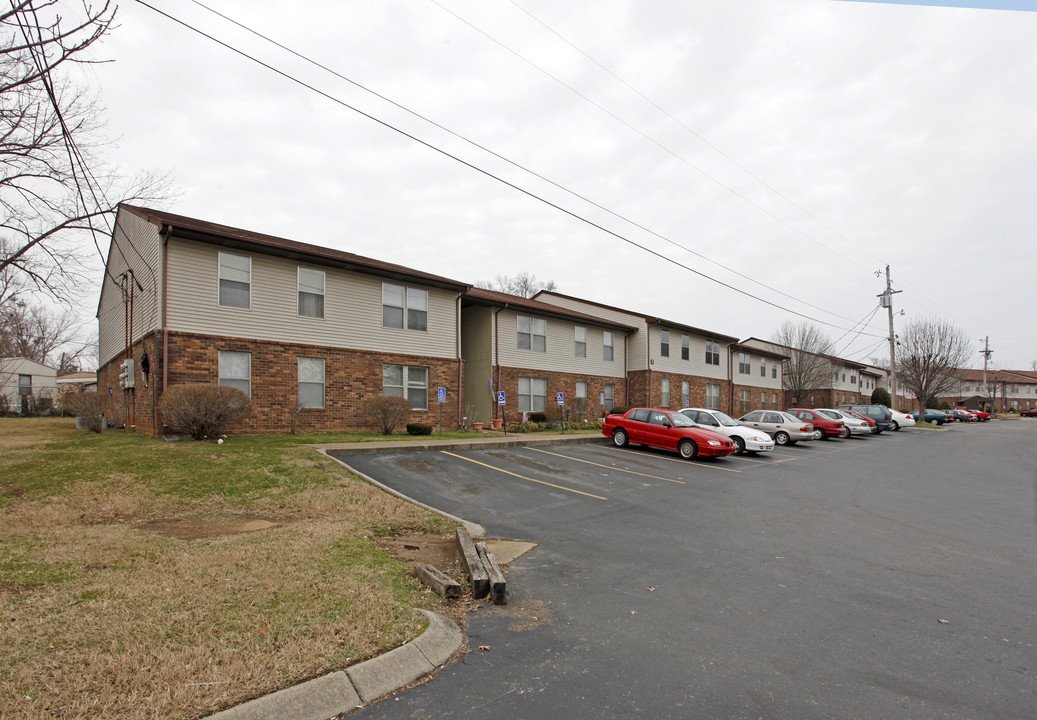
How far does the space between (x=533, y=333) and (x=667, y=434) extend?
30.8 feet

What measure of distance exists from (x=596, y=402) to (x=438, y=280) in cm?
1164

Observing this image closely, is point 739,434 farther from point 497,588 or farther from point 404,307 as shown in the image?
point 497,588

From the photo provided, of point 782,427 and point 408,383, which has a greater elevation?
point 408,383

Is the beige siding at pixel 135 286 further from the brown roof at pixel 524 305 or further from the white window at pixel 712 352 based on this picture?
the white window at pixel 712 352

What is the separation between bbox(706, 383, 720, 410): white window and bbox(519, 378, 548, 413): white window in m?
15.0

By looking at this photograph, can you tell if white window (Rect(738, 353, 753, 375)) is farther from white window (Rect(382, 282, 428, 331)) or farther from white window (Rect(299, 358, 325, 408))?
white window (Rect(299, 358, 325, 408))

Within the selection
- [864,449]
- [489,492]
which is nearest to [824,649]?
[489,492]

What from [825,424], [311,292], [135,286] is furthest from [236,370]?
[825,424]

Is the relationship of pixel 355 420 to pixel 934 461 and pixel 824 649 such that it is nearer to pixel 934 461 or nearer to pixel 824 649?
pixel 824 649

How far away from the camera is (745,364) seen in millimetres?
40500

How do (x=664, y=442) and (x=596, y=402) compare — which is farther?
(x=596, y=402)

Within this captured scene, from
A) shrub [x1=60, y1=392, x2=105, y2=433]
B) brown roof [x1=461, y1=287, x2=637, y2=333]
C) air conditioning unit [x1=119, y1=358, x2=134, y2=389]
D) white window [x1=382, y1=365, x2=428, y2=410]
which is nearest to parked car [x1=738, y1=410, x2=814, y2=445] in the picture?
brown roof [x1=461, y1=287, x2=637, y2=333]

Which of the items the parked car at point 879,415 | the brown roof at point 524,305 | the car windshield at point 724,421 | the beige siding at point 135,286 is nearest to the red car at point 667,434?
the car windshield at point 724,421

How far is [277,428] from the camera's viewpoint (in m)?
15.6
